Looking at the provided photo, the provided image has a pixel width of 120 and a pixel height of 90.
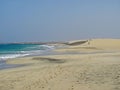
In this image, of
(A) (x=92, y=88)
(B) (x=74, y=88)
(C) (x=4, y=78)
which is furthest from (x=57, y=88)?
(C) (x=4, y=78)

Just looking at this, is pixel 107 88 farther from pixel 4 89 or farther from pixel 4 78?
pixel 4 78

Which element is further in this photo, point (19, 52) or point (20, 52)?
point (19, 52)

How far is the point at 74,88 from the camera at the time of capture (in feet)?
32.1

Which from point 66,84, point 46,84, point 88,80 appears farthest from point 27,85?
point 88,80

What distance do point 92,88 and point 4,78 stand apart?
5.38 meters

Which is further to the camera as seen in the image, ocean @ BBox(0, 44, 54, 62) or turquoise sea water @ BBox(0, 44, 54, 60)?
turquoise sea water @ BBox(0, 44, 54, 60)

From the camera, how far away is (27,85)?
11109 mm

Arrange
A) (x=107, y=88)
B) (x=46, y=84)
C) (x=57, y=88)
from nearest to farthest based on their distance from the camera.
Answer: (x=107, y=88) < (x=57, y=88) < (x=46, y=84)

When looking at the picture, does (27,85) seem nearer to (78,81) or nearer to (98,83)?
(78,81)

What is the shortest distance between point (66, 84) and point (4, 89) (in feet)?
7.06

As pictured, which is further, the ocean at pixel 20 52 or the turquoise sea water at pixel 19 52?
the turquoise sea water at pixel 19 52

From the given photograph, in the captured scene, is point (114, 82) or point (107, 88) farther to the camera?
point (114, 82)

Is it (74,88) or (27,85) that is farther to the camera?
(27,85)

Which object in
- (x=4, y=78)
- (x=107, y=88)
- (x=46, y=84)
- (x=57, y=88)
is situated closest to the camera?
(x=107, y=88)
